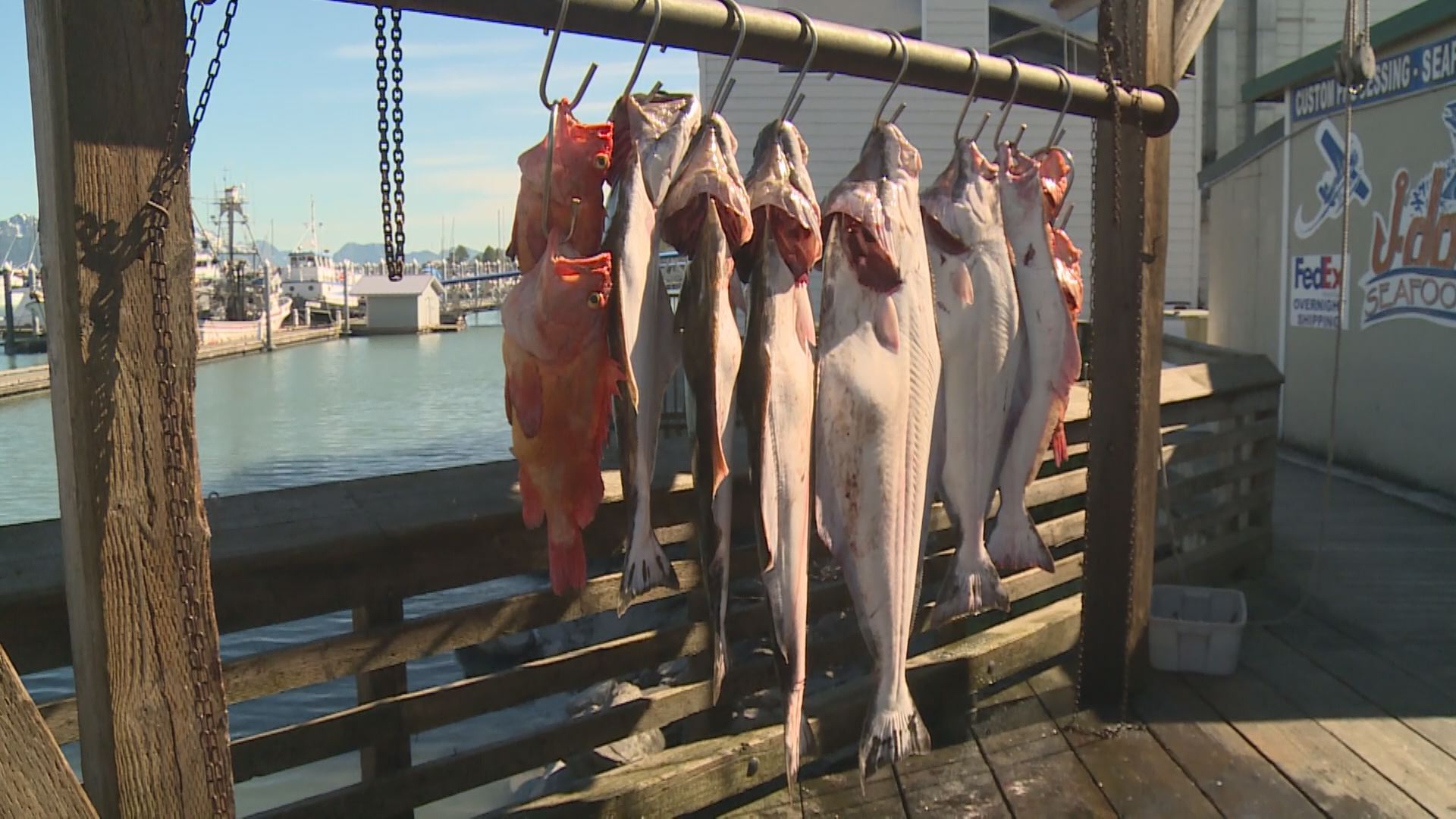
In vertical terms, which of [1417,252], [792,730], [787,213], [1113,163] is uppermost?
[1113,163]

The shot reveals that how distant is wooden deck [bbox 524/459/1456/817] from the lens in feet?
10.5

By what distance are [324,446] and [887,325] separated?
75.3 ft

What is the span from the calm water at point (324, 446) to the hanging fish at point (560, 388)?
3.69 metres

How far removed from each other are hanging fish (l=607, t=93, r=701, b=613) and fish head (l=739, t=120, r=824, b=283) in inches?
6.9

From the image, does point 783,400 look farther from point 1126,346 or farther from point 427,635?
point 1126,346

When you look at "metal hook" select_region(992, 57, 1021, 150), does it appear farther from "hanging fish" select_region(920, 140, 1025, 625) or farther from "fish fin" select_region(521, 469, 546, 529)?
"fish fin" select_region(521, 469, 546, 529)

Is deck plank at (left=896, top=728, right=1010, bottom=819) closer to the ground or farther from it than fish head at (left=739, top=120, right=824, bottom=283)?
closer to the ground

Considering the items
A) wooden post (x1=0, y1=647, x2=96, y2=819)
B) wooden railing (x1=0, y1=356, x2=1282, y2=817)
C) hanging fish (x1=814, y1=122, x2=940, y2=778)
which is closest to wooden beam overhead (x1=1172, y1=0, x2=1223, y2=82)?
wooden railing (x1=0, y1=356, x2=1282, y2=817)

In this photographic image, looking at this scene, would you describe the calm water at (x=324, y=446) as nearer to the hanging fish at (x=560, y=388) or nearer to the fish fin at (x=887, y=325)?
the hanging fish at (x=560, y=388)

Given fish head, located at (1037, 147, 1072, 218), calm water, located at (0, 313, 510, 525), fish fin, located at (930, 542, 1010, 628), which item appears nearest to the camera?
fish fin, located at (930, 542, 1010, 628)

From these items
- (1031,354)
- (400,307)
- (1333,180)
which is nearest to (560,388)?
(1031,354)

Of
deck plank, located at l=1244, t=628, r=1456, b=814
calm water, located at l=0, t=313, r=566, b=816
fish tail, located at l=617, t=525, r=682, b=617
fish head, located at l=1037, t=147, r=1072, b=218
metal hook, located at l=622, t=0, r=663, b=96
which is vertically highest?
metal hook, located at l=622, t=0, r=663, b=96

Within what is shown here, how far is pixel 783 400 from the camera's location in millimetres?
2031

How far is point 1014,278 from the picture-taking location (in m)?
2.66
